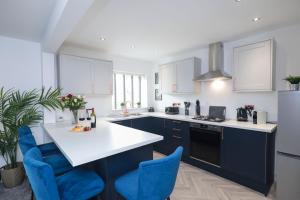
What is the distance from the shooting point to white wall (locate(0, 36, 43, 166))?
105 inches

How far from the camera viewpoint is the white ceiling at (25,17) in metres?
1.75

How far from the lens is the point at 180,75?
3732mm

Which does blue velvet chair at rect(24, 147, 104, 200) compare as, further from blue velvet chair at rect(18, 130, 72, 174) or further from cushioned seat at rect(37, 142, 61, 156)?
cushioned seat at rect(37, 142, 61, 156)

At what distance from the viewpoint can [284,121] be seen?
1.99 meters

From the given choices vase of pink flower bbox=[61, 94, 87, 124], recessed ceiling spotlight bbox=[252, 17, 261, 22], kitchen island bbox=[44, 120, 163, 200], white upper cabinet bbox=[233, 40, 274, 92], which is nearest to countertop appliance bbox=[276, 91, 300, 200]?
white upper cabinet bbox=[233, 40, 274, 92]

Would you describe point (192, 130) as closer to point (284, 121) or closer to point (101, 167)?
point (284, 121)

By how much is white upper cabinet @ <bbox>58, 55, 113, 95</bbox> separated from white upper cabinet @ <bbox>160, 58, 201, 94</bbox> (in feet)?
4.63

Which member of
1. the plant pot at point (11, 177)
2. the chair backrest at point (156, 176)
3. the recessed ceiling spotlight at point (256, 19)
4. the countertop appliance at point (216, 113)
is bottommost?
the plant pot at point (11, 177)

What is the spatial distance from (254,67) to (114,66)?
305cm

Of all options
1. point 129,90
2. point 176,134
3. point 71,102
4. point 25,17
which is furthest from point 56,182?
point 129,90

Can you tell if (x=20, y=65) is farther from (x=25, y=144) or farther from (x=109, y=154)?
(x=109, y=154)

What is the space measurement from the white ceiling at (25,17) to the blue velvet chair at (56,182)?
5.20ft

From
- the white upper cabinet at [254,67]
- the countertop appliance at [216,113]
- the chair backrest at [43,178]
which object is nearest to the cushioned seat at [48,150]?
the chair backrest at [43,178]

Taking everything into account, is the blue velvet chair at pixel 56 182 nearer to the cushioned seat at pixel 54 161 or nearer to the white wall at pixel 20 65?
the cushioned seat at pixel 54 161
